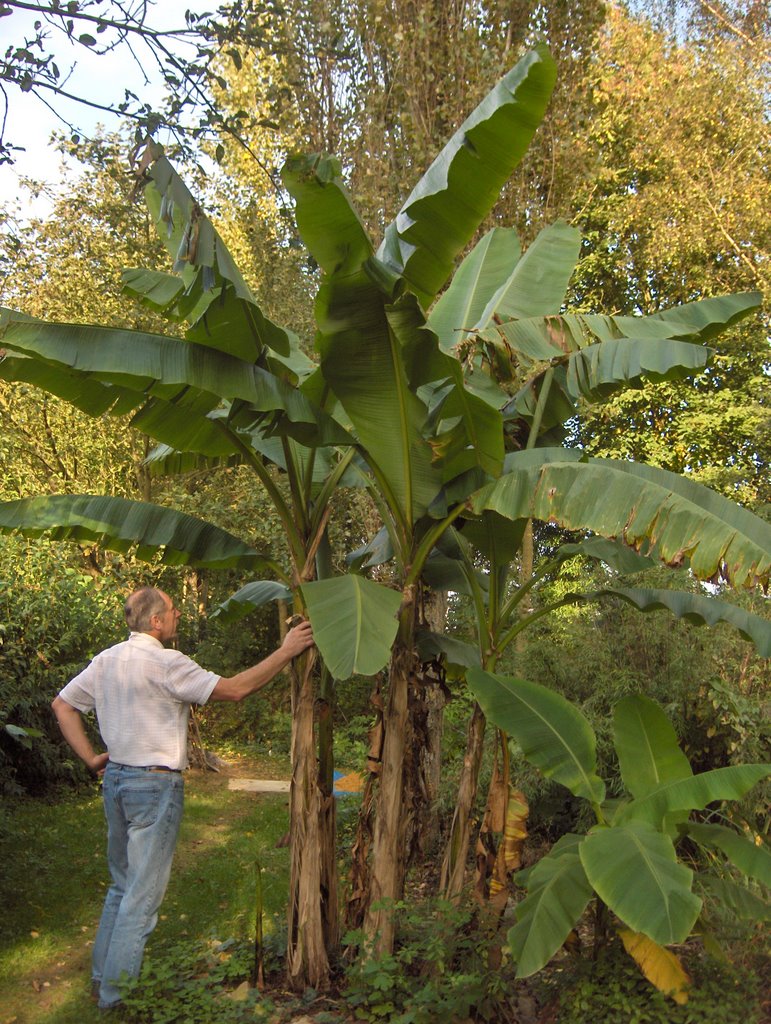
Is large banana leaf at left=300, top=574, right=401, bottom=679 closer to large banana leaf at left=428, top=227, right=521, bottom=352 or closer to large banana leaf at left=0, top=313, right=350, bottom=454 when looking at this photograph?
large banana leaf at left=0, top=313, right=350, bottom=454

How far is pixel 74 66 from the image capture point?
6.44 m

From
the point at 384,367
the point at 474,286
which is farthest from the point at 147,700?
the point at 474,286

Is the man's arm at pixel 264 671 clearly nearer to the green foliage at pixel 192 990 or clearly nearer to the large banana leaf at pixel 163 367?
the large banana leaf at pixel 163 367

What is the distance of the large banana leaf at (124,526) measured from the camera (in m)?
5.73

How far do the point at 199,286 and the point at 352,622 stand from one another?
1.70 m

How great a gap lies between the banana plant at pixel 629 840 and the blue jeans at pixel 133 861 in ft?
5.63

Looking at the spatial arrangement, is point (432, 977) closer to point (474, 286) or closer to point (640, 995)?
point (640, 995)

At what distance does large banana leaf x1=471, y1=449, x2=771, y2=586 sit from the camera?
418 cm

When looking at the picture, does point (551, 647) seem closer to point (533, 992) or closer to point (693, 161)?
point (533, 992)

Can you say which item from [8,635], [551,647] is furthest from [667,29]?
[8,635]

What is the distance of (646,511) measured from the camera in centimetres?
435

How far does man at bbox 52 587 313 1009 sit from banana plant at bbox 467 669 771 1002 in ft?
4.24

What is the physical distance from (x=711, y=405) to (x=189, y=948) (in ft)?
56.6

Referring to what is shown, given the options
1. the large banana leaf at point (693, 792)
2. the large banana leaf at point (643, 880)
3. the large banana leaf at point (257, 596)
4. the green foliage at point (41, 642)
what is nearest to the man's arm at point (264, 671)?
the large banana leaf at point (257, 596)
